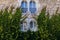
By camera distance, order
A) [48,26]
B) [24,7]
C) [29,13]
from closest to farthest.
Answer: [48,26], [29,13], [24,7]

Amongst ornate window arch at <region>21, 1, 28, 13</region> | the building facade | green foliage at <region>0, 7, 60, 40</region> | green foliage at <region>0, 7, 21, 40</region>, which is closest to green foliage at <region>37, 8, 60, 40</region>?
green foliage at <region>0, 7, 60, 40</region>

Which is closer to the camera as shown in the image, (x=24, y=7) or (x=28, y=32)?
(x=28, y=32)

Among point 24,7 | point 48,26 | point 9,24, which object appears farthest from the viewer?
point 24,7

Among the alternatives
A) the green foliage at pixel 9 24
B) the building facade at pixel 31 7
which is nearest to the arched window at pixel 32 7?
the building facade at pixel 31 7

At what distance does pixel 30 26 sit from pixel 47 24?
0.63 metres

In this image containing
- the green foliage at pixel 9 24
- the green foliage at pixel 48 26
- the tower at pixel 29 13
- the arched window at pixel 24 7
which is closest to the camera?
the green foliage at pixel 9 24

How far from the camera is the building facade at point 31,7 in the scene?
12875 mm

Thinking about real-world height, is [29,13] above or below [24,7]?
below

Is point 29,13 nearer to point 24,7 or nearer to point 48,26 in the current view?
point 24,7

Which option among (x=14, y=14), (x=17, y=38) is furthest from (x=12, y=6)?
(x=17, y=38)

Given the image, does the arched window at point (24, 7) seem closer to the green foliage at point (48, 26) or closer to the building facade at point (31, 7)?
the building facade at point (31, 7)

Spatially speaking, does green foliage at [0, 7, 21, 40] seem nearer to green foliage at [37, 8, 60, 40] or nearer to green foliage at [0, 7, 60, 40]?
green foliage at [0, 7, 60, 40]

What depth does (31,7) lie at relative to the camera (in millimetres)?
13016

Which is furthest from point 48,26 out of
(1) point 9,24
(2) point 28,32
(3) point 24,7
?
(1) point 9,24
